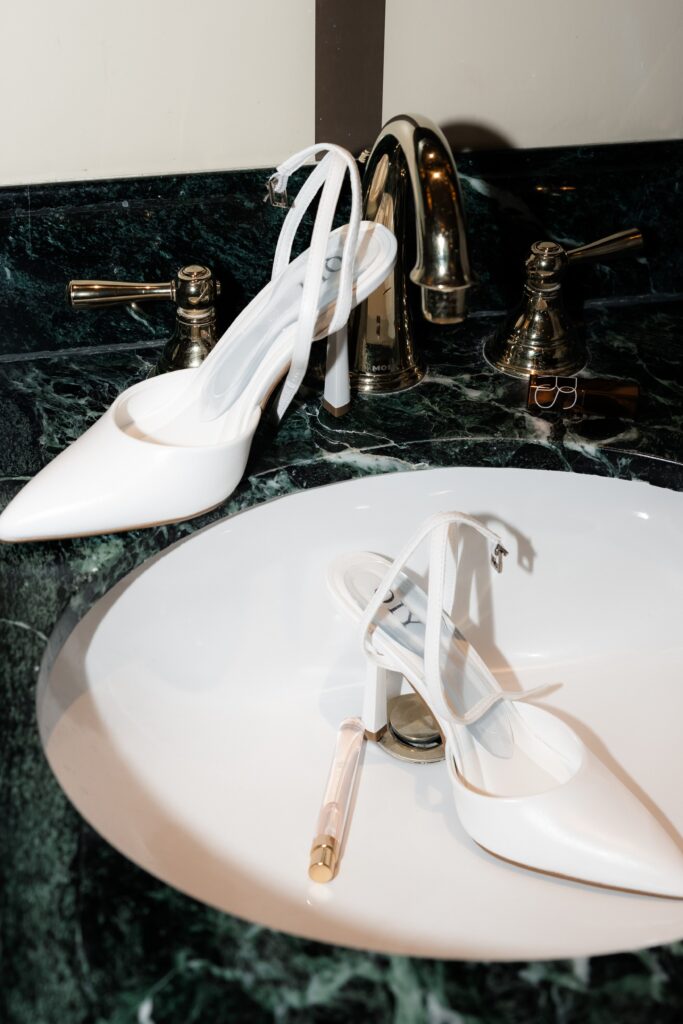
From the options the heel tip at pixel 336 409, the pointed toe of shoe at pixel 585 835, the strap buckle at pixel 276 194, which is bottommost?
the pointed toe of shoe at pixel 585 835

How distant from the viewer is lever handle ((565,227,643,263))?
858mm

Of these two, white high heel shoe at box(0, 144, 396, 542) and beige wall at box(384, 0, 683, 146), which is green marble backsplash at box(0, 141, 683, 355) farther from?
white high heel shoe at box(0, 144, 396, 542)

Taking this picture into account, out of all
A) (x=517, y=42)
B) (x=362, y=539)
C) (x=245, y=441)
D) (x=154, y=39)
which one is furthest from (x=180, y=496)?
(x=517, y=42)

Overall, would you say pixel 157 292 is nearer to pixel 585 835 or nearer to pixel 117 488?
pixel 117 488

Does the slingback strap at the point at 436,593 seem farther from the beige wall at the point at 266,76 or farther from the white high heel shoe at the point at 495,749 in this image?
the beige wall at the point at 266,76

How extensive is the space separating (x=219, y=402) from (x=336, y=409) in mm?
112

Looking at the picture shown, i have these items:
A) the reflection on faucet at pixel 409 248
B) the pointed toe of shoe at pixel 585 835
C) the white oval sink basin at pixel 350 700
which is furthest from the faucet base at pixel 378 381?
the pointed toe of shoe at pixel 585 835

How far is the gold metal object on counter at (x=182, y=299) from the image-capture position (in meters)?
0.80

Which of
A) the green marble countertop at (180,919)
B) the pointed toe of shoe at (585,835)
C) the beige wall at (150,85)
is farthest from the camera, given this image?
the beige wall at (150,85)

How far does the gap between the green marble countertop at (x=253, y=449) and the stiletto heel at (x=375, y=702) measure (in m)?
0.16

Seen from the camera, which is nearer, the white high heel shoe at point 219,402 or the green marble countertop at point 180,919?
the green marble countertop at point 180,919

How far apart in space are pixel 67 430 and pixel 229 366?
0.15m

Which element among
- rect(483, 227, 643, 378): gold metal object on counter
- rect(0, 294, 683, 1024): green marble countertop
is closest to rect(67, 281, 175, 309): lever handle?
rect(0, 294, 683, 1024): green marble countertop

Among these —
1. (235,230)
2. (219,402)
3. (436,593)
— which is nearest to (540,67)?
(235,230)
